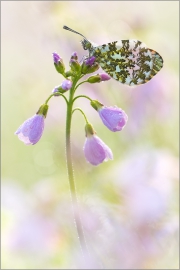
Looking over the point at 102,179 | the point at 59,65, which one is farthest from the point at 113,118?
the point at 102,179

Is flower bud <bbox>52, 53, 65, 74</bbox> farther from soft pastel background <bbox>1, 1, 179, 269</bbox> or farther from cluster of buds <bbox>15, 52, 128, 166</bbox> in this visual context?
soft pastel background <bbox>1, 1, 179, 269</bbox>

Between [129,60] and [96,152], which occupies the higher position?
[129,60]

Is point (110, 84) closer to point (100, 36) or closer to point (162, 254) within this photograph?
point (100, 36)

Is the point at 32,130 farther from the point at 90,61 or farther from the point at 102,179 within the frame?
the point at 102,179

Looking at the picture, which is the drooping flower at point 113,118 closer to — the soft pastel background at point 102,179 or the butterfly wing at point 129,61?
the butterfly wing at point 129,61

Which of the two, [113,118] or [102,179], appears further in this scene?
[102,179]

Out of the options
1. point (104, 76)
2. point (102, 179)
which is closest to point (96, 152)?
point (104, 76)

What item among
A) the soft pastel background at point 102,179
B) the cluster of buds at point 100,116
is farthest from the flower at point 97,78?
the soft pastel background at point 102,179
